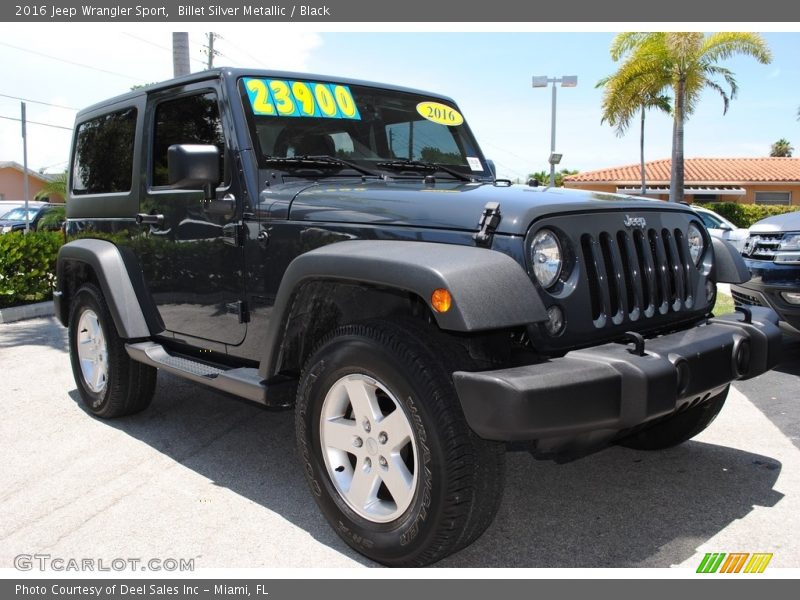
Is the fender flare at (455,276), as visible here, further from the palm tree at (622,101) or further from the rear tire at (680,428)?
the palm tree at (622,101)

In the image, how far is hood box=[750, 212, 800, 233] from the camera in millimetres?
5797

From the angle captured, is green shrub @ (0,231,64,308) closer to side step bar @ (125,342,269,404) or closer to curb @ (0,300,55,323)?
curb @ (0,300,55,323)

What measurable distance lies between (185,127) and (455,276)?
2.32 m

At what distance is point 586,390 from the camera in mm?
2404

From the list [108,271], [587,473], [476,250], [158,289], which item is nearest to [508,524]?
[587,473]

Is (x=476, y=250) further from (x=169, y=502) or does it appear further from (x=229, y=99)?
(x=169, y=502)

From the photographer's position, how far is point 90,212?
4.89 metres

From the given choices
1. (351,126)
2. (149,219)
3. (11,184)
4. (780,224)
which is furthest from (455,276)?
(11,184)

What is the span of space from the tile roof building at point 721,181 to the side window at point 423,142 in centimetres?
2890

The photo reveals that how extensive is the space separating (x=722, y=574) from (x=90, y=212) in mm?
4304

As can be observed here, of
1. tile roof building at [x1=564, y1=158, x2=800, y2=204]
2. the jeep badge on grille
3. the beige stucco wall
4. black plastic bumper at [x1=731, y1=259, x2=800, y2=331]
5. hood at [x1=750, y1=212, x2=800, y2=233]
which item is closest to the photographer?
the jeep badge on grille

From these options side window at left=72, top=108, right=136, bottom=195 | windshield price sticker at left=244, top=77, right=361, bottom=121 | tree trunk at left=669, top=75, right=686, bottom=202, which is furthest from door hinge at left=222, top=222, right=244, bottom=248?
tree trunk at left=669, top=75, right=686, bottom=202

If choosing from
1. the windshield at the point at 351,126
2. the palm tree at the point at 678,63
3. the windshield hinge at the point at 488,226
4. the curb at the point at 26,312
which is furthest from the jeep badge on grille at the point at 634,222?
the palm tree at the point at 678,63

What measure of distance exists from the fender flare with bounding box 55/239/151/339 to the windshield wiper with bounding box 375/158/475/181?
1.71 meters
